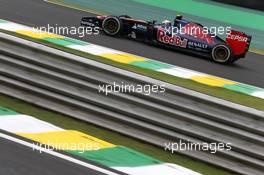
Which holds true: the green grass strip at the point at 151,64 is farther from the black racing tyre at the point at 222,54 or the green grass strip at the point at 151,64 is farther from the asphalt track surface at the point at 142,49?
the black racing tyre at the point at 222,54

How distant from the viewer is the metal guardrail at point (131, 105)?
258 inches

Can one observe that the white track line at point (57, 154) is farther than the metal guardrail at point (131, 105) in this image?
No

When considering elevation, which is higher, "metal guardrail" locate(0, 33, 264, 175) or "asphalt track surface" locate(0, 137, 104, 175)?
"metal guardrail" locate(0, 33, 264, 175)

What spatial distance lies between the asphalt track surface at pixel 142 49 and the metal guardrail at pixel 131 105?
5.52 meters

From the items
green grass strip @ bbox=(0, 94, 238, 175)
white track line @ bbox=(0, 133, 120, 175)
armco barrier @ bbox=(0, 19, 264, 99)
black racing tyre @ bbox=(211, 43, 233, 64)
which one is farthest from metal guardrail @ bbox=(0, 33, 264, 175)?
black racing tyre @ bbox=(211, 43, 233, 64)

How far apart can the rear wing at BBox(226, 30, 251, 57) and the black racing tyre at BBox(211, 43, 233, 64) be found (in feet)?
0.47

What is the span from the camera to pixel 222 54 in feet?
45.7

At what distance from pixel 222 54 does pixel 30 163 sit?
9.10 m

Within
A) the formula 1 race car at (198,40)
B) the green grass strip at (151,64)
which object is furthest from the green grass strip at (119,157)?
the formula 1 race car at (198,40)

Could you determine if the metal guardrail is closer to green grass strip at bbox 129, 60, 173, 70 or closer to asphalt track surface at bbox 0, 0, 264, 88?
green grass strip at bbox 129, 60, 173, 70

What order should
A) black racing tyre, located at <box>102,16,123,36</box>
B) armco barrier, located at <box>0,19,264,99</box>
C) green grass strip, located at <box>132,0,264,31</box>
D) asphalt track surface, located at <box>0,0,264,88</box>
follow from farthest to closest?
green grass strip, located at <box>132,0,264,31</box>
black racing tyre, located at <box>102,16,123,36</box>
asphalt track surface, located at <box>0,0,264,88</box>
armco barrier, located at <box>0,19,264,99</box>

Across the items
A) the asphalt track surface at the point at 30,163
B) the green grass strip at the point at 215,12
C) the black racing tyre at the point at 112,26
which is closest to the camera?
the asphalt track surface at the point at 30,163

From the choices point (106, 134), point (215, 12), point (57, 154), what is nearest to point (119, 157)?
point (57, 154)

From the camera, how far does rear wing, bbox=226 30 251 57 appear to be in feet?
44.9
